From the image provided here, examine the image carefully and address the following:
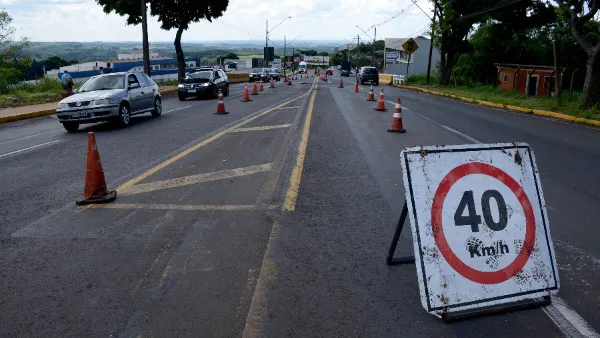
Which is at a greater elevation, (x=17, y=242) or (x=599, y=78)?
(x=599, y=78)

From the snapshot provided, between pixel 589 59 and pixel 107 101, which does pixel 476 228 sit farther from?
pixel 589 59

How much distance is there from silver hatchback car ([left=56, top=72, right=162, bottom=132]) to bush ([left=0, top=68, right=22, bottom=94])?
14.1 meters

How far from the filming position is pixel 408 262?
Result: 4.54m

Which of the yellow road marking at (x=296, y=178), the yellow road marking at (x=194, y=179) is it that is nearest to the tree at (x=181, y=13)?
the yellow road marking at (x=296, y=178)

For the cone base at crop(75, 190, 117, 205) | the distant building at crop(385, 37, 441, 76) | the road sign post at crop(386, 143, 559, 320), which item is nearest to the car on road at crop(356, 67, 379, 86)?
the distant building at crop(385, 37, 441, 76)

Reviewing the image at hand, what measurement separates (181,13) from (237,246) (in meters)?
41.9

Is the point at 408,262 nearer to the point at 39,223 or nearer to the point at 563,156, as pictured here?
the point at 39,223

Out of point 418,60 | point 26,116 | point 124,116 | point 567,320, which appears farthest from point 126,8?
point 418,60

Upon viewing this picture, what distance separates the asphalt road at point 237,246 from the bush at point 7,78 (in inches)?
750

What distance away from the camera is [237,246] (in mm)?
4879

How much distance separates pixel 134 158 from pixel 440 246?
7.45m

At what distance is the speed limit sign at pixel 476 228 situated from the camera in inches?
133

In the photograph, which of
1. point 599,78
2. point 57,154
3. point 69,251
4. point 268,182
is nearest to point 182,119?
point 57,154

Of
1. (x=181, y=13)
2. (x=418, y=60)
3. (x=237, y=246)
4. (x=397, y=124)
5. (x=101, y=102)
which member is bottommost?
(x=237, y=246)
